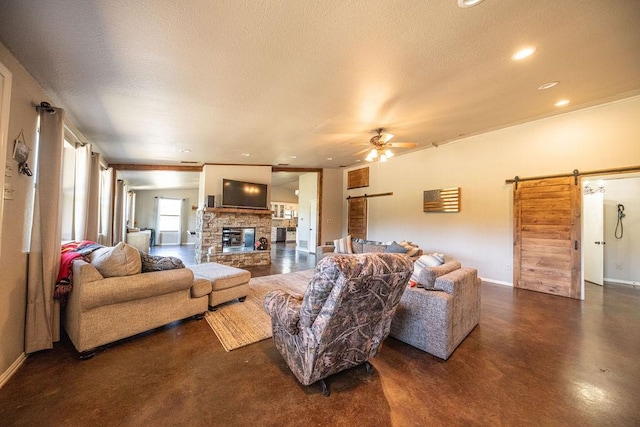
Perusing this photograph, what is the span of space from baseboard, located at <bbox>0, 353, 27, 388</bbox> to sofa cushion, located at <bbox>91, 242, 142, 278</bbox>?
81 cm

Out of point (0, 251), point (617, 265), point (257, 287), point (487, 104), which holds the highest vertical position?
point (487, 104)

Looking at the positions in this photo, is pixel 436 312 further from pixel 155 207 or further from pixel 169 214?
pixel 155 207

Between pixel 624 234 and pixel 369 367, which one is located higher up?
pixel 624 234

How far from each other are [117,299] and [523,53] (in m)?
4.35

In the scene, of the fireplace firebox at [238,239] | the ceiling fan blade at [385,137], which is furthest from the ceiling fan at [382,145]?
the fireplace firebox at [238,239]

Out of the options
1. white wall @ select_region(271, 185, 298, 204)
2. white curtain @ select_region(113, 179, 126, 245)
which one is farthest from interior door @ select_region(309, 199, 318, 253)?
white curtain @ select_region(113, 179, 126, 245)

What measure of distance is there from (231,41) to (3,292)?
2.62 meters

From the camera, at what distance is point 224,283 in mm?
3109

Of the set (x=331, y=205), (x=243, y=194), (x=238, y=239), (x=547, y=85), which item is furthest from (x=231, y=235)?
(x=547, y=85)

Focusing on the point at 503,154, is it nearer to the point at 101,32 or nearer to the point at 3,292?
the point at 101,32

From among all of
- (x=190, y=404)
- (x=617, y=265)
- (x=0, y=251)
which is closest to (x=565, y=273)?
(x=617, y=265)

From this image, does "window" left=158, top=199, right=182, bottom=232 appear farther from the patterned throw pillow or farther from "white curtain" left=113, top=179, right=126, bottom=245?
the patterned throw pillow

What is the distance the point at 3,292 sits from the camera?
1.76 m

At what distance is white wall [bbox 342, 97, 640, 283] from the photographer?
355 cm
